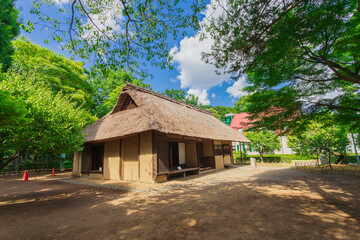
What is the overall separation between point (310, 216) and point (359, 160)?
16.6 metres

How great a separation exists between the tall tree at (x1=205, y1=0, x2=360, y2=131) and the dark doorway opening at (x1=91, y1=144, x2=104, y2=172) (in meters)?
10.3

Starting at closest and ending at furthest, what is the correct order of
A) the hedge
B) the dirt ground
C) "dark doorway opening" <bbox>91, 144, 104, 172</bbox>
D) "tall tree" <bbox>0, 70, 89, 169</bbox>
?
the dirt ground
"tall tree" <bbox>0, 70, 89, 169</bbox>
"dark doorway opening" <bbox>91, 144, 104, 172</bbox>
the hedge

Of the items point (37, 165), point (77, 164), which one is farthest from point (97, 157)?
point (37, 165)

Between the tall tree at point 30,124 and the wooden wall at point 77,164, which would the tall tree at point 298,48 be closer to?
the tall tree at point 30,124

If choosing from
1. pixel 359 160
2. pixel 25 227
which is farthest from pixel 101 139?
pixel 359 160

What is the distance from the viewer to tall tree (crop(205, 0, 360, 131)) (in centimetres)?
458

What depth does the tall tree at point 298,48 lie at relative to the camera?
15.0 ft

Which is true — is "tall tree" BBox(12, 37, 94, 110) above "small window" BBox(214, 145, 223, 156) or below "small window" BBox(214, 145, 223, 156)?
above

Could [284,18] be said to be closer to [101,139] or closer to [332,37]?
[332,37]

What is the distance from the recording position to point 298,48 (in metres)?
5.98

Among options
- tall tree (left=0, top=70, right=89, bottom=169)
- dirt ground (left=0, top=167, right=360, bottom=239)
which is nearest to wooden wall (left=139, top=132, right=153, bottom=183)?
dirt ground (left=0, top=167, right=360, bottom=239)

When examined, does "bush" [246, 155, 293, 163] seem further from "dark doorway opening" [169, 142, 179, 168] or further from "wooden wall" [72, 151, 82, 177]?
"wooden wall" [72, 151, 82, 177]

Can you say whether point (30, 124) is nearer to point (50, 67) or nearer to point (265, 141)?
point (50, 67)

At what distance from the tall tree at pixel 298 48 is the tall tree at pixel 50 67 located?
14.5 meters
